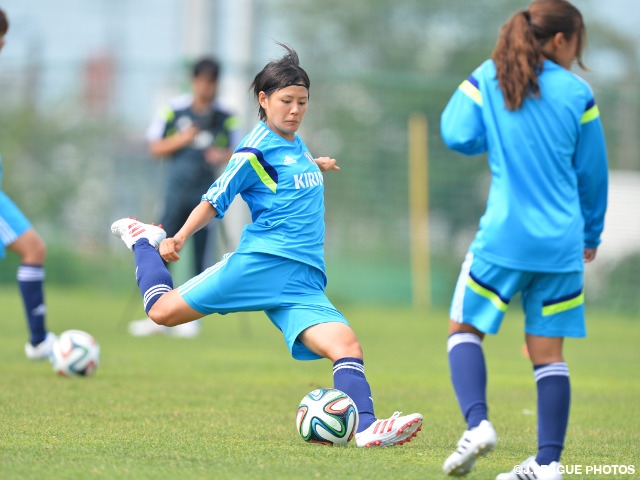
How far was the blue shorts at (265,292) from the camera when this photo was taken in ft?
15.3

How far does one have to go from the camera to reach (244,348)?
9.04 meters

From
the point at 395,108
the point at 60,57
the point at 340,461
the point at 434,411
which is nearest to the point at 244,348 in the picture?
the point at 434,411

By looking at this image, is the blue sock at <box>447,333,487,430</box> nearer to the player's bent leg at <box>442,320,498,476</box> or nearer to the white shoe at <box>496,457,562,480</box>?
the player's bent leg at <box>442,320,498,476</box>

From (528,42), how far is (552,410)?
1299 mm

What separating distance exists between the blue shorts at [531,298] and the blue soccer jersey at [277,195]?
3.86ft

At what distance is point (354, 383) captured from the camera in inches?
180

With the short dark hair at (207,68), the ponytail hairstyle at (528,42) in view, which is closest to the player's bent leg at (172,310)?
the ponytail hairstyle at (528,42)

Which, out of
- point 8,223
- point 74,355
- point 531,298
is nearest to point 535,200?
point 531,298

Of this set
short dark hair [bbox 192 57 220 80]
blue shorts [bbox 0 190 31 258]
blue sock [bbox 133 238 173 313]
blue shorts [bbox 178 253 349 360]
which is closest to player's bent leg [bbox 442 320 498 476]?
blue shorts [bbox 178 253 349 360]

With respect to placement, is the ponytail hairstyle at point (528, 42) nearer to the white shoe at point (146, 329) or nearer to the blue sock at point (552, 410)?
the blue sock at point (552, 410)

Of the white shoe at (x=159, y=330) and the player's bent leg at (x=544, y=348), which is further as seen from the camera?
the white shoe at (x=159, y=330)

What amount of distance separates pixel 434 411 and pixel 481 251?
7.21 ft

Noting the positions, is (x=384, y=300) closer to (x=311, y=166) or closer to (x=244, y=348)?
(x=244, y=348)

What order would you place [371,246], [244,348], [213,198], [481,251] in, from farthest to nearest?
[371,246], [244,348], [213,198], [481,251]
